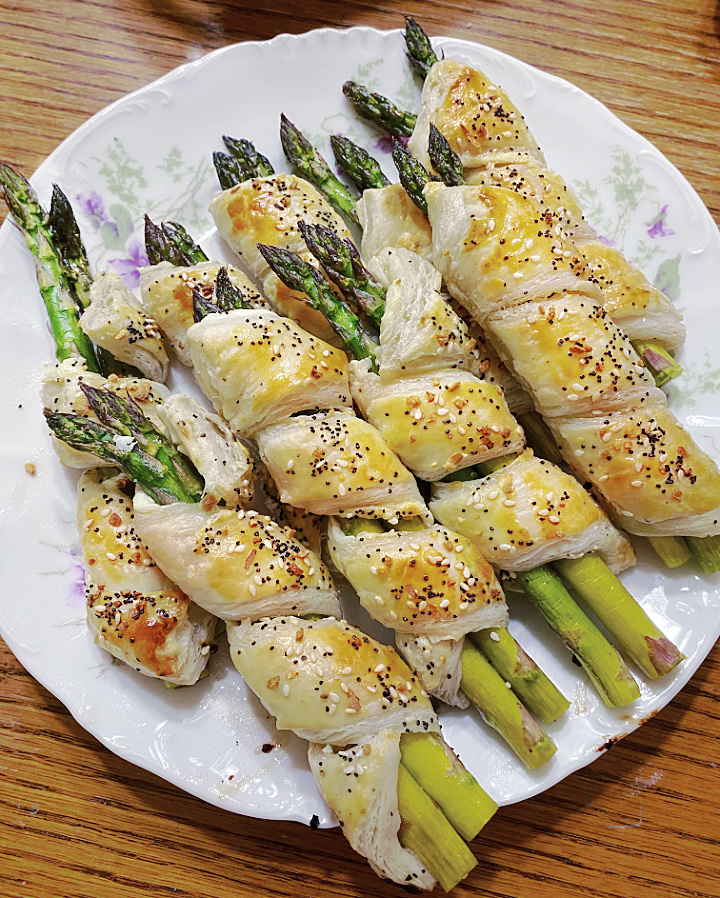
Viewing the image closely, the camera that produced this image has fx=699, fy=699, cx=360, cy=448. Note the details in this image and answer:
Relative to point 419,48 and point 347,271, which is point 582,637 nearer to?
point 347,271

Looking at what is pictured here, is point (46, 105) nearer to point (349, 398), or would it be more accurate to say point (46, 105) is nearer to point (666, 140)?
point (349, 398)

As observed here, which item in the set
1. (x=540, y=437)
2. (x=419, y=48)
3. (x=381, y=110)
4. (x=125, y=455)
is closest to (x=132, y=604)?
(x=125, y=455)

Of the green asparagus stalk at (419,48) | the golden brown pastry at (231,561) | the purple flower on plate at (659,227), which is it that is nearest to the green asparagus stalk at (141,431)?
the golden brown pastry at (231,561)

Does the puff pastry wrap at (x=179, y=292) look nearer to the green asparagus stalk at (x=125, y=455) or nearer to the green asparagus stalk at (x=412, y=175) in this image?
the green asparagus stalk at (x=125, y=455)

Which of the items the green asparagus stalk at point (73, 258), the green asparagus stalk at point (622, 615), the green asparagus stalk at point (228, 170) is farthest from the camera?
the green asparagus stalk at point (228, 170)

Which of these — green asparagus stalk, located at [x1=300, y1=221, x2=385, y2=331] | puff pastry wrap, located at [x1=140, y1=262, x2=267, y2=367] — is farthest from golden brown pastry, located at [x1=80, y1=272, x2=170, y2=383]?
green asparagus stalk, located at [x1=300, y1=221, x2=385, y2=331]

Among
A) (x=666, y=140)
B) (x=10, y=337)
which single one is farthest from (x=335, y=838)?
(x=666, y=140)
